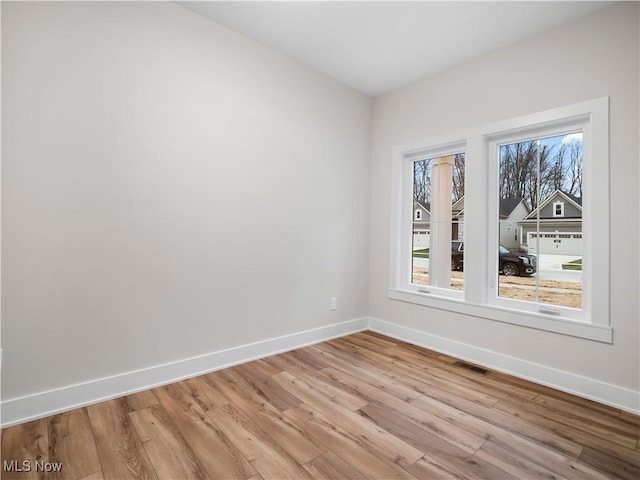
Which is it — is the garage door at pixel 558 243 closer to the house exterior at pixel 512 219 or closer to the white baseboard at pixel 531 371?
the house exterior at pixel 512 219

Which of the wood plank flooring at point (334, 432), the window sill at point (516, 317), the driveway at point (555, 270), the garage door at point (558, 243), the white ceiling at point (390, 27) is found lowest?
the wood plank flooring at point (334, 432)

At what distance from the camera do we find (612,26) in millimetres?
2100

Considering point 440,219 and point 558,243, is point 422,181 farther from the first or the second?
point 558,243

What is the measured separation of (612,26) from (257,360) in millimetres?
3502

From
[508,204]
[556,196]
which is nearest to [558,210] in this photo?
[556,196]

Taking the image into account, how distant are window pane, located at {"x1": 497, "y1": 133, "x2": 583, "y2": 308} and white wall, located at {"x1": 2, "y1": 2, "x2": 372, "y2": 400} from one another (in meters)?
1.63

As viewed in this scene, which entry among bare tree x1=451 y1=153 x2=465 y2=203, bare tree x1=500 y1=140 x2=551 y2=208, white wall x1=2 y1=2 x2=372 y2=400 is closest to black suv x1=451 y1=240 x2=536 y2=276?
bare tree x1=500 y1=140 x2=551 y2=208

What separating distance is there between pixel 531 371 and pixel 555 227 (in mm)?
1111

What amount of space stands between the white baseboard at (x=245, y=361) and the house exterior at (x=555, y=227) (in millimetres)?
893

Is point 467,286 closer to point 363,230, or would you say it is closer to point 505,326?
point 505,326

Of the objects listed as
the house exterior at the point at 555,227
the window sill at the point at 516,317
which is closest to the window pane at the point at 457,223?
the window sill at the point at 516,317

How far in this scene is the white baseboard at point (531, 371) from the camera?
204cm

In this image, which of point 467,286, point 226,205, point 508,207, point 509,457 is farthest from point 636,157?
point 226,205

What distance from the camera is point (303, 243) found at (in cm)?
301
